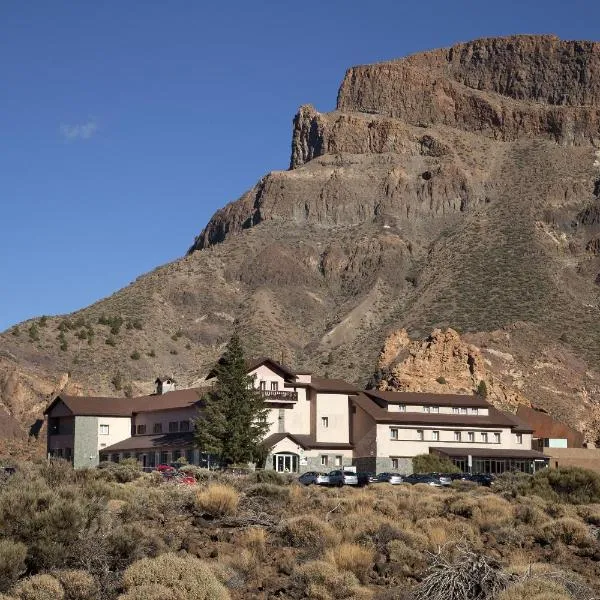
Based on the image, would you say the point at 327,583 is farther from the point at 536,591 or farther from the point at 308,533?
the point at 536,591

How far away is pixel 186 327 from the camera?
453ft

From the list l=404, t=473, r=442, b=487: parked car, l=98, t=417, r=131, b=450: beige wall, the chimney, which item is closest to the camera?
l=404, t=473, r=442, b=487: parked car

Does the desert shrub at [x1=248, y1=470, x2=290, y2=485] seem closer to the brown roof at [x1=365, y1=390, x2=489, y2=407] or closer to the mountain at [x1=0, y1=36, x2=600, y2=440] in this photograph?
the brown roof at [x1=365, y1=390, x2=489, y2=407]

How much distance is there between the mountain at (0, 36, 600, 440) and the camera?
11488 cm

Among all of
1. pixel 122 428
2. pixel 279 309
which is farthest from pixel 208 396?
pixel 279 309

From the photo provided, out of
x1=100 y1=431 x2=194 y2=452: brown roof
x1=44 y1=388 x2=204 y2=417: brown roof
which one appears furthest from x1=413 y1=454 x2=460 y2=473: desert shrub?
x1=44 y1=388 x2=204 y2=417: brown roof

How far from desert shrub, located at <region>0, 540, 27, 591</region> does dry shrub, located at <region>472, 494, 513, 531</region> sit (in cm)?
1465

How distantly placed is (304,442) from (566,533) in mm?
47208

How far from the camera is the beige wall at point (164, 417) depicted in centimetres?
7912

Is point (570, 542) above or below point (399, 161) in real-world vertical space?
below

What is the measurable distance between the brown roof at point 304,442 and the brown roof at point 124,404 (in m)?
7.39

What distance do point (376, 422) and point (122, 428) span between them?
62.6ft

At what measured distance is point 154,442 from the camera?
78.9 metres

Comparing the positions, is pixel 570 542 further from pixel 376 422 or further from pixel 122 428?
pixel 122 428
